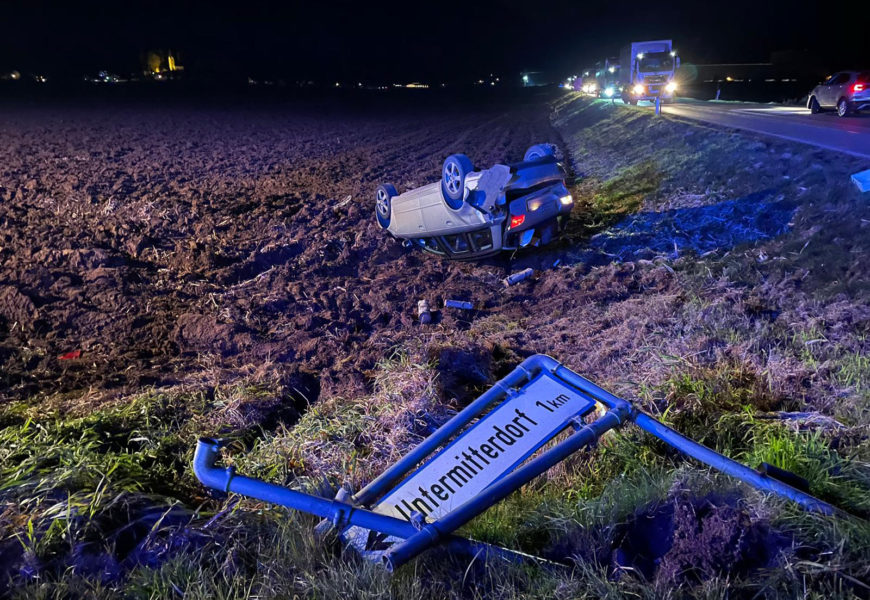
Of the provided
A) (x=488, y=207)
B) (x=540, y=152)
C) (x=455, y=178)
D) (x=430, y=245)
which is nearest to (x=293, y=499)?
(x=488, y=207)

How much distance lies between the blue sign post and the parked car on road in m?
3.78

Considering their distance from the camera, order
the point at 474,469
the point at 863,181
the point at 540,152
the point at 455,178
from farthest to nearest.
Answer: the point at 540,152, the point at 455,178, the point at 863,181, the point at 474,469

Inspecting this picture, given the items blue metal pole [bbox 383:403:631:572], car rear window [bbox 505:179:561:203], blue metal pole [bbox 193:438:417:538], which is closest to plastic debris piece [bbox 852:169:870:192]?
car rear window [bbox 505:179:561:203]

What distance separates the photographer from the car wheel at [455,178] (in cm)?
686

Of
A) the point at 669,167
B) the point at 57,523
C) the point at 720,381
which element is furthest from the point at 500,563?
the point at 669,167

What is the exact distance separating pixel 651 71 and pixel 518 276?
23614mm

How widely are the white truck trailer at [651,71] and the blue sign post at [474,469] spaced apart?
86.1ft

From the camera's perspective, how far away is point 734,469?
8.37 feet

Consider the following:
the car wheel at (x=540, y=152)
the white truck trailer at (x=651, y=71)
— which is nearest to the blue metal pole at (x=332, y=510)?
the car wheel at (x=540, y=152)

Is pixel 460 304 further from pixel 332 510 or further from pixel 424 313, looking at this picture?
pixel 332 510

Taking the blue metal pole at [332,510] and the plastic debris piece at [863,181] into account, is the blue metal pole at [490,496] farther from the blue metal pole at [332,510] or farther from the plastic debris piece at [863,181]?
the plastic debris piece at [863,181]

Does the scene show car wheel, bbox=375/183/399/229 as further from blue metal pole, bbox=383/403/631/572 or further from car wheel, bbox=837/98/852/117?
car wheel, bbox=837/98/852/117

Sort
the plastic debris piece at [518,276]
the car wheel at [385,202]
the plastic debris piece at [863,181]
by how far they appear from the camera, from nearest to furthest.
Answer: the plastic debris piece at [863,181] < the plastic debris piece at [518,276] < the car wheel at [385,202]

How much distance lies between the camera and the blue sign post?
93.7 inches
